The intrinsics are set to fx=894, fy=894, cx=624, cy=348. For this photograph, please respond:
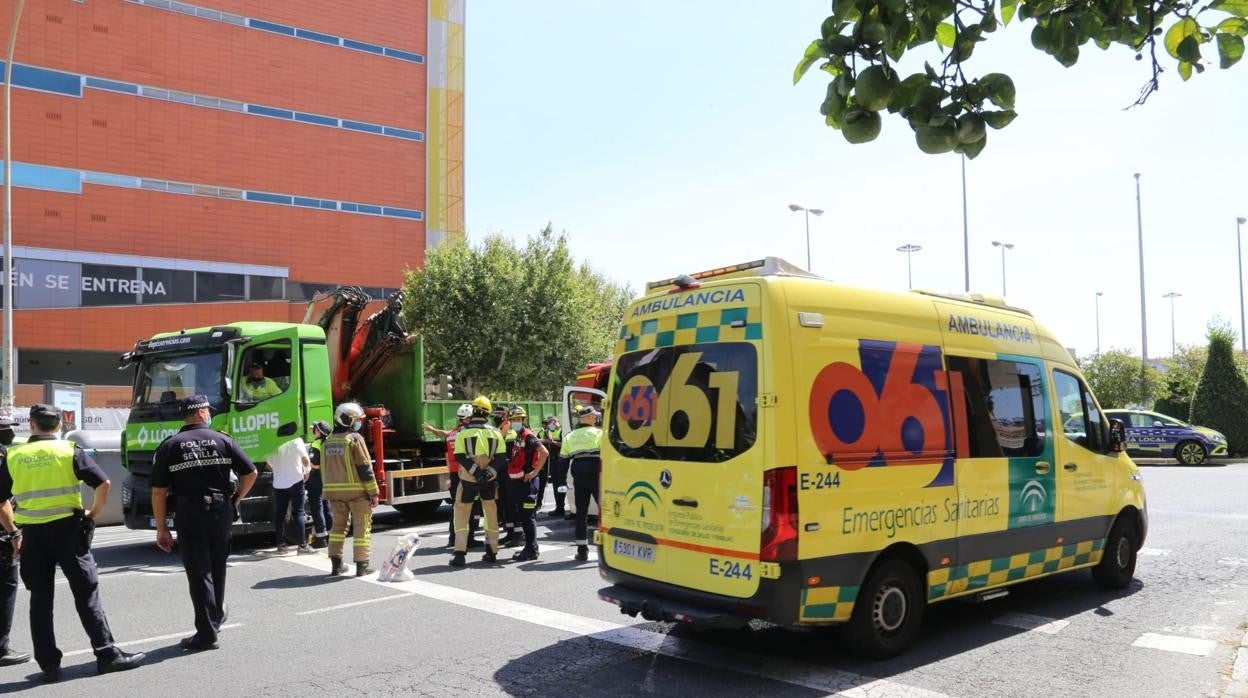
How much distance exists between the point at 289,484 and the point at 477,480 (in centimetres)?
250

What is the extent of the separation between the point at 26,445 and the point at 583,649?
12.7 ft

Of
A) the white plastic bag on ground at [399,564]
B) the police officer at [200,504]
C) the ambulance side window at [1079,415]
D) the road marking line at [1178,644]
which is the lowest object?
the road marking line at [1178,644]

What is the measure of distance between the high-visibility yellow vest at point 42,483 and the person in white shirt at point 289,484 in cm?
458

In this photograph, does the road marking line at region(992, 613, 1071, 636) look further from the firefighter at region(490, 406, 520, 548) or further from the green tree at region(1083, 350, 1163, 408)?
the green tree at region(1083, 350, 1163, 408)

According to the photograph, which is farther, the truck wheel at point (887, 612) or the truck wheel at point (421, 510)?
the truck wheel at point (421, 510)

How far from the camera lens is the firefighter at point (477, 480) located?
9.41m

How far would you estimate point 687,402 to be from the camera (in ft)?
18.7

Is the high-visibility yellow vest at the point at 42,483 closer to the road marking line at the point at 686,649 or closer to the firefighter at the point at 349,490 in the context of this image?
the road marking line at the point at 686,649

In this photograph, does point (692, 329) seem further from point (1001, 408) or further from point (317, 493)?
point (317, 493)

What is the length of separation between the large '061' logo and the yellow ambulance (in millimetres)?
12

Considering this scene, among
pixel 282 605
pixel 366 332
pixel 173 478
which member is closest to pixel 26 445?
pixel 173 478

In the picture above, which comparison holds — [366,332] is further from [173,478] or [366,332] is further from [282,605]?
[173,478]

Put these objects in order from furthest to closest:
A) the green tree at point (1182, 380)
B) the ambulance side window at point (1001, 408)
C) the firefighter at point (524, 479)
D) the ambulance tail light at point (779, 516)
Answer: the green tree at point (1182, 380)
the firefighter at point (524, 479)
the ambulance side window at point (1001, 408)
the ambulance tail light at point (779, 516)

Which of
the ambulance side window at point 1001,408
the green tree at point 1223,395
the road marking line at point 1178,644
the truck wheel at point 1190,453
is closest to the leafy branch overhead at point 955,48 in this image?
the ambulance side window at point 1001,408
